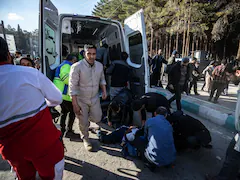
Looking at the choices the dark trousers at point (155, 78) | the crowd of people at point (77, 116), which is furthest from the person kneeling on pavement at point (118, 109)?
the dark trousers at point (155, 78)

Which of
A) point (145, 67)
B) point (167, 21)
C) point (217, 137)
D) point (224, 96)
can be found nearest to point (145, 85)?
point (145, 67)

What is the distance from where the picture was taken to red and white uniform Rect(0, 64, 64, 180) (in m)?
1.04

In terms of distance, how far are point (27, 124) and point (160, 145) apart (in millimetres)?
1561

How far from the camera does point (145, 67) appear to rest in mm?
3252

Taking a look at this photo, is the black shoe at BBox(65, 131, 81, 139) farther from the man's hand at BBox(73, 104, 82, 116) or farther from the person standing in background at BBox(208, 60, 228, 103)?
the person standing in background at BBox(208, 60, 228, 103)

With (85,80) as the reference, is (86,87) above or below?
below

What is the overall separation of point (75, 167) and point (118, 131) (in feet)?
3.28

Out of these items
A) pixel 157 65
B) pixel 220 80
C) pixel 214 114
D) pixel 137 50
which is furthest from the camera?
pixel 157 65

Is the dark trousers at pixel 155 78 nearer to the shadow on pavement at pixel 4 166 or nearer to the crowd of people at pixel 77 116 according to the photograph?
the crowd of people at pixel 77 116

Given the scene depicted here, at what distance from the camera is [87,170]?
7.08 feet

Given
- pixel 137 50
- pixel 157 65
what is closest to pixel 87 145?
pixel 137 50

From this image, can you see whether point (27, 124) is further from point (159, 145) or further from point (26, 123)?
point (159, 145)

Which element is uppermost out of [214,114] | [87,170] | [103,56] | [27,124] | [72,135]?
[103,56]

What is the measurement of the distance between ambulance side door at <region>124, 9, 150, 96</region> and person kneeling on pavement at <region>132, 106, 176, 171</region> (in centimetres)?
125
